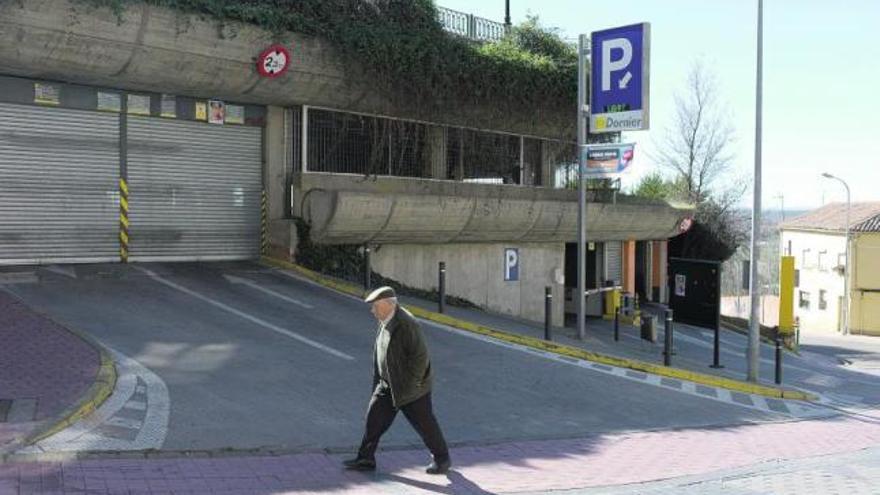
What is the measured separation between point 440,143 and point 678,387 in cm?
995

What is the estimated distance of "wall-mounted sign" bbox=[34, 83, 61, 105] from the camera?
14.0 meters

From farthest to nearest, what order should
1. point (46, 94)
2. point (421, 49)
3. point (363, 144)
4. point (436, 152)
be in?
1. point (436, 152)
2. point (363, 144)
3. point (421, 49)
4. point (46, 94)

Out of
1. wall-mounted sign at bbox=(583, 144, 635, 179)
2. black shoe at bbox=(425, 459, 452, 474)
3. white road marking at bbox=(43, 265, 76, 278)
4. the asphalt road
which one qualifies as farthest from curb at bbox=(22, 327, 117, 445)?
wall-mounted sign at bbox=(583, 144, 635, 179)

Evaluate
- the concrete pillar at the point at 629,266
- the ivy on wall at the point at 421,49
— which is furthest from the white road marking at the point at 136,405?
the concrete pillar at the point at 629,266

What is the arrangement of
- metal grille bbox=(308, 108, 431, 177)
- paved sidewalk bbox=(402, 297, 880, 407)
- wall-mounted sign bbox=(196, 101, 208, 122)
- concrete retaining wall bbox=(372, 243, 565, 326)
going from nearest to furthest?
1. paved sidewalk bbox=(402, 297, 880, 407)
2. wall-mounted sign bbox=(196, 101, 208, 122)
3. metal grille bbox=(308, 108, 431, 177)
4. concrete retaining wall bbox=(372, 243, 565, 326)

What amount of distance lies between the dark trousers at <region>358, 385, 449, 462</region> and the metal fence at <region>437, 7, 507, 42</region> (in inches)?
560

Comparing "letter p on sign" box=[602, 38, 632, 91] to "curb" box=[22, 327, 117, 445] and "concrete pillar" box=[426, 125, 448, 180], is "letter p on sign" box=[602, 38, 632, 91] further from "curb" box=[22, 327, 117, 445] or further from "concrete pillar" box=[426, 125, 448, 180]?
"curb" box=[22, 327, 117, 445]

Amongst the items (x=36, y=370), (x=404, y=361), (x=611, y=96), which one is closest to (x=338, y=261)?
(x=611, y=96)

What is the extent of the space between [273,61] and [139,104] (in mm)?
2667

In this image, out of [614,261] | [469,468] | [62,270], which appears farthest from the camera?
[614,261]

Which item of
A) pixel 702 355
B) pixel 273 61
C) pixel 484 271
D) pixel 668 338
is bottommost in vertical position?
pixel 702 355

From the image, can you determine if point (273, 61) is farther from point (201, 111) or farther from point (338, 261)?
point (338, 261)

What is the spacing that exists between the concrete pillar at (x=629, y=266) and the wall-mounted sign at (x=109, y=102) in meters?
19.7

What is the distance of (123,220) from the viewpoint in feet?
49.3
